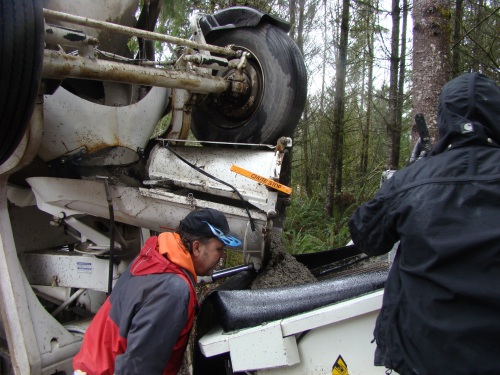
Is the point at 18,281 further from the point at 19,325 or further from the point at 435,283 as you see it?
the point at 435,283

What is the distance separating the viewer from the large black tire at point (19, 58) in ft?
6.53

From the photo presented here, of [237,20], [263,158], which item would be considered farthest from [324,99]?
[263,158]

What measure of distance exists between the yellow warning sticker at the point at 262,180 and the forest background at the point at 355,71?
1.45m

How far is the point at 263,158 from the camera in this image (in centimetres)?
265

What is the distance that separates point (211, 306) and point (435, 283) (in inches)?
44.2

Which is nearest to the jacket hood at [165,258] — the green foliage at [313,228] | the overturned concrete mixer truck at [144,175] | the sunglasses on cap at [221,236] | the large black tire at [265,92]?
the sunglasses on cap at [221,236]

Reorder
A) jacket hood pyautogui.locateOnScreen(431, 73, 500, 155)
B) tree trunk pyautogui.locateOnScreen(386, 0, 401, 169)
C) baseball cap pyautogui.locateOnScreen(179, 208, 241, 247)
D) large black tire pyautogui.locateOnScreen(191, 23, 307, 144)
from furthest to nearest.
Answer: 1. tree trunk pyautogui.locateOnScreen(386, 0, 401, 169)
2. large black tire pyautogui.locateOnScreen(191, 23, 307, 144)
3. baseball cap pyautogui.locateOnScreen(179, 208, 241, 247)
4. jacket hood pyautogui.locateOnScreen(431, 73, 500, 155)

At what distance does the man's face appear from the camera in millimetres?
2098

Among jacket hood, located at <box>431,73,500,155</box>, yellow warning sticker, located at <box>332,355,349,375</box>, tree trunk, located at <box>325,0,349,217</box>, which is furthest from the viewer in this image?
tree trunk, located at <box>325,0,349,217</box>

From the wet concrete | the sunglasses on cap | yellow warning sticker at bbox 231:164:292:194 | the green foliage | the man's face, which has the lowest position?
the green foliage

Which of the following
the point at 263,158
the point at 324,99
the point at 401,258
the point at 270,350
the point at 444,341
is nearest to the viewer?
the point at 444,341

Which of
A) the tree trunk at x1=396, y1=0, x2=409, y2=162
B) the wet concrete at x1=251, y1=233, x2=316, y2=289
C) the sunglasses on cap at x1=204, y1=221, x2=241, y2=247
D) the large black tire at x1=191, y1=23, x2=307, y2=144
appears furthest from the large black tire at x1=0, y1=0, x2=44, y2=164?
the tree trunk at x1=396, y1=0, x2=409, y2=162

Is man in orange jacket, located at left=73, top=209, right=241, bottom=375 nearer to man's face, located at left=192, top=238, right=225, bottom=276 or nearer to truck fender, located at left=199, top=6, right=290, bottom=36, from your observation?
man's face, located at left=192, top=238, right=225, bottom=276

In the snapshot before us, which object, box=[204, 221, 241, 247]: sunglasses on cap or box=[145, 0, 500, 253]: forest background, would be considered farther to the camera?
box=[145, 0, 500, 253]: forest background
